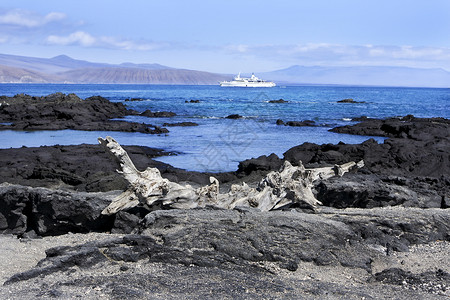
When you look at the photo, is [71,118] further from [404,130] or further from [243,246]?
[243,246]

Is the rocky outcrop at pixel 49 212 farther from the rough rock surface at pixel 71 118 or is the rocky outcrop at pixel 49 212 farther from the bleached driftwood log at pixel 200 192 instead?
the rough rock surface at pixel 71 118

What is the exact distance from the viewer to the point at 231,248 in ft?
24.1

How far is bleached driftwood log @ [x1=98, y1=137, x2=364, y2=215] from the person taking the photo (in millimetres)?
8805

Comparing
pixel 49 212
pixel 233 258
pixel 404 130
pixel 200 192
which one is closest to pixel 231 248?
pixel 233 258

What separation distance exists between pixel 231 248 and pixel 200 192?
2050 mm

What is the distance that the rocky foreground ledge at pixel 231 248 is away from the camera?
21.2 feet

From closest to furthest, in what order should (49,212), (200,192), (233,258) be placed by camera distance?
1. (233,258)
2. (49,212)
3. (200,192)

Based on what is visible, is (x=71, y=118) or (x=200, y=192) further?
(x=71, y=118)

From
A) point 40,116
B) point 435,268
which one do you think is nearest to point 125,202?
point 435,268

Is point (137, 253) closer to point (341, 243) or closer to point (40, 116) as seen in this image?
point (341, 243)

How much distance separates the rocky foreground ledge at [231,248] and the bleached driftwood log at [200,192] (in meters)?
0.26

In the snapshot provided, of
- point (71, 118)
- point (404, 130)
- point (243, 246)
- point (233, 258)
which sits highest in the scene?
point (243, 246)

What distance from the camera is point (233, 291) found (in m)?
6.28

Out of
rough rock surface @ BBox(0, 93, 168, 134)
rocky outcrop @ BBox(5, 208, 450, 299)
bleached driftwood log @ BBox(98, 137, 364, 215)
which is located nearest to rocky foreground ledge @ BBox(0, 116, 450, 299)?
rocky outcrop @ BBox(5, 208, 450, 299)
